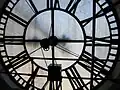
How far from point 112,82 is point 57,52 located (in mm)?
379

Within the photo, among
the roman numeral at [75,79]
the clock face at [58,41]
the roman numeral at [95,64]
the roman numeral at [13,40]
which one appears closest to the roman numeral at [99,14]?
the clock face at [58,41]

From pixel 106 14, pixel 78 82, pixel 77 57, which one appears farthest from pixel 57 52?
pixel 106 14

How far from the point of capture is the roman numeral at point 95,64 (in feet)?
4.62

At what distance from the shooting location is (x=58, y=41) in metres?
1.44

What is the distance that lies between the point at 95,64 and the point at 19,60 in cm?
49

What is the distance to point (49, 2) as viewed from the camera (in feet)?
4.73

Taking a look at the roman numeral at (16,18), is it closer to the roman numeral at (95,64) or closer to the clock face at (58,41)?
the clock face at (58,41)

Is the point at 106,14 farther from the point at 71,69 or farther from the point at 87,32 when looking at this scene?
the point at 71,69

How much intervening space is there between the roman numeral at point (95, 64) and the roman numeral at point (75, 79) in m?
0.07

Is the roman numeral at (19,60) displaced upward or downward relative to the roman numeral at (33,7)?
downward

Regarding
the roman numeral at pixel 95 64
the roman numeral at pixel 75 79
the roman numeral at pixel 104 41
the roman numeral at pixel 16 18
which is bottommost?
the roman numeral at pixel 75 79

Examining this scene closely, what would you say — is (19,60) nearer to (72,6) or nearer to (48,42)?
(48,42)

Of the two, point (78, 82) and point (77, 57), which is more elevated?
point (77, 57)

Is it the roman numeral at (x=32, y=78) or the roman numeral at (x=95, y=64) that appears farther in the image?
the roman numeral at (x=32, y=78)
